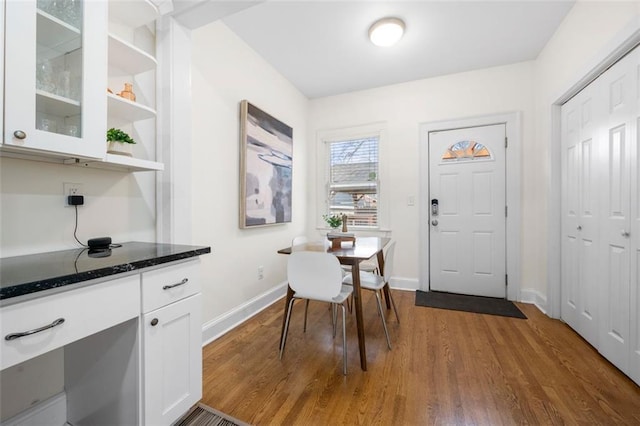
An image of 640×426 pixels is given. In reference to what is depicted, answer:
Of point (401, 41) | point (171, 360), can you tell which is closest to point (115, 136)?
point (171, 360)

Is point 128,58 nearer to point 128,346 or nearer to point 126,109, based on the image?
point 126,109

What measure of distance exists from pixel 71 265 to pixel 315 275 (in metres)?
1.23

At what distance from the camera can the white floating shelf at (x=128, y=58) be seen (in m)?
1.37

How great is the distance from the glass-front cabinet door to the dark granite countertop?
443 mm

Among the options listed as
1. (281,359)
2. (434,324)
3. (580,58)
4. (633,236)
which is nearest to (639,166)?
(633,236)

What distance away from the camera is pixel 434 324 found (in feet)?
7.97

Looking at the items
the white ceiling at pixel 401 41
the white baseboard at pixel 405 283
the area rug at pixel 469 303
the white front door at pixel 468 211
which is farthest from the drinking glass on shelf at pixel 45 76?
the white baseboard at pixel 405 283

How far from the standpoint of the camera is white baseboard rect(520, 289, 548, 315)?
9.05ft

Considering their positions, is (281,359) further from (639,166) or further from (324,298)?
(639,166)

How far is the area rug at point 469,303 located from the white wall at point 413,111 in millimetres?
310

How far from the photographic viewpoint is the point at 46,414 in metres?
1.21

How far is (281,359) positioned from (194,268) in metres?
1.01

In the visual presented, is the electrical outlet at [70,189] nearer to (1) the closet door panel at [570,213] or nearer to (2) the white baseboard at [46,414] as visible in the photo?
(2) the white baseboard at [46,414]

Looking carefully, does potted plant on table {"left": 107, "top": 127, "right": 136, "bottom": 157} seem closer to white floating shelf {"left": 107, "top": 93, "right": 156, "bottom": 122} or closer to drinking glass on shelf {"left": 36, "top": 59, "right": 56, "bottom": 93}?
white floating shelf {"left": 107, "top": 93, "right": 156, "bottom": 122}
